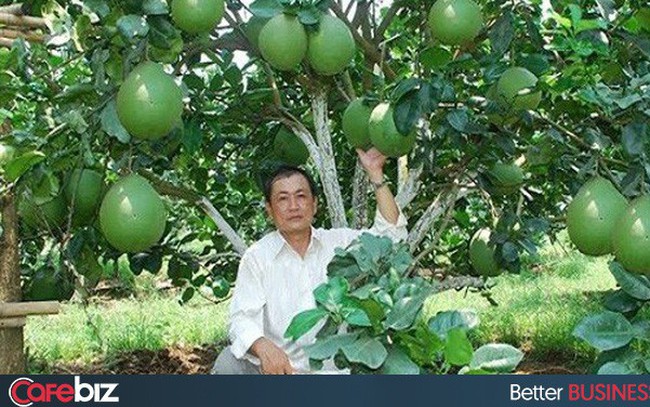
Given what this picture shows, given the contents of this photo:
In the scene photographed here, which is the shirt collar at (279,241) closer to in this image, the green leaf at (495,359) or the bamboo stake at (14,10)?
the bamboo stake at (14,10)

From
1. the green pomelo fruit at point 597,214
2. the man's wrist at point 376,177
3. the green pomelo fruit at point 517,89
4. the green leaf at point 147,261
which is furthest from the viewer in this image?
the green leaf at point 147,261

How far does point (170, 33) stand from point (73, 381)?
0.84 metres

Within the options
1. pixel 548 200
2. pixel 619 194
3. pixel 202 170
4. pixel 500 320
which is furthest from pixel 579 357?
pixel 619 194

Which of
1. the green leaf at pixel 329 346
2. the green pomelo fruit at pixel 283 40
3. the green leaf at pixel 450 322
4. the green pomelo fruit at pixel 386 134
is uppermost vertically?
the green pomelo fruit at pixel 283 40

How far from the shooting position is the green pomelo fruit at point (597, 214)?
2.15 metres

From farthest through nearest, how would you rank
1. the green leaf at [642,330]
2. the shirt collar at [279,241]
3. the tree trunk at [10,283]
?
the shirt collar at [279,241]
the tree trunk at [10,283]
the green leaf at [642,330]

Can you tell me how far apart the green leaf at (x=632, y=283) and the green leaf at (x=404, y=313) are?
22.3 inches

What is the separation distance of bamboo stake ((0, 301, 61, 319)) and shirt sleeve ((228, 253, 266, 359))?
0.54 metres

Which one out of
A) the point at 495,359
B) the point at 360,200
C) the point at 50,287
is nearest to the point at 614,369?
the point at 495,359

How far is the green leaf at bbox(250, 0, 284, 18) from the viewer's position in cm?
239

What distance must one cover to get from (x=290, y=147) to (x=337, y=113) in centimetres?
35

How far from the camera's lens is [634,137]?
6.52 ft

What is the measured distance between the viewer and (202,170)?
3.78m

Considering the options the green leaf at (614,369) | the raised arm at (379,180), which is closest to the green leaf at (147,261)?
the raised arm at (379,180)
